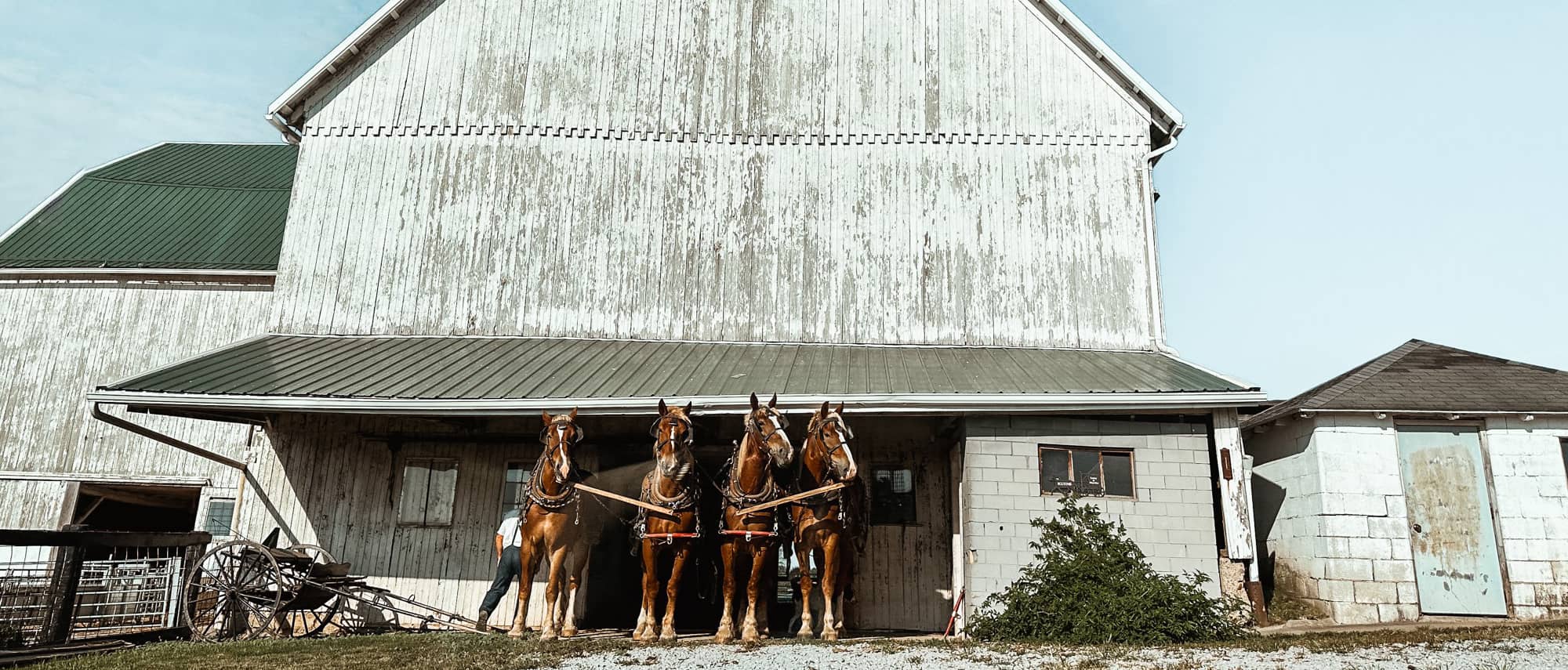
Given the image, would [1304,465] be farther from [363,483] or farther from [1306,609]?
[363,483]

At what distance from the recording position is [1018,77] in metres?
15.8

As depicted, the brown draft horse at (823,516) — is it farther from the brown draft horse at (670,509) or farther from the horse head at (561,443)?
the horse head at (561,443)

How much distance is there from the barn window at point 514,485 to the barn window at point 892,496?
14.2 ft

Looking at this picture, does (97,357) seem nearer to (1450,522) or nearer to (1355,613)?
(1355,613)

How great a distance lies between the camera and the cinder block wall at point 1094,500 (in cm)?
1112

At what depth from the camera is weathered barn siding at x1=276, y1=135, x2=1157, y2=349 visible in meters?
14.9

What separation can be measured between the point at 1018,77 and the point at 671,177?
5.40 metres

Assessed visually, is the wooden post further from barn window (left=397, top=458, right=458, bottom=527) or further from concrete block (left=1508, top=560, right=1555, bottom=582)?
concrete block (left=1508, top=560, right=1555, bottom=582)

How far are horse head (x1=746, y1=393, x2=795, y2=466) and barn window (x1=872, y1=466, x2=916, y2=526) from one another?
327 cm

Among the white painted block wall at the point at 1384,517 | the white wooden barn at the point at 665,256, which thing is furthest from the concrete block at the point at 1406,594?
the white wooden barn at the point at 665,256

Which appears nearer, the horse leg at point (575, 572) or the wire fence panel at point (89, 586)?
the wire fence panel at point (89, 586)

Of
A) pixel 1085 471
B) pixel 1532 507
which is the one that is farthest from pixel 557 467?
pixel 1532 507

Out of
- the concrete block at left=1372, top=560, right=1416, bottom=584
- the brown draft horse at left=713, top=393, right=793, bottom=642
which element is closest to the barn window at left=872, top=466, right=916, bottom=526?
the brown draft horse at left=713, top=393, right=793, bottom=642

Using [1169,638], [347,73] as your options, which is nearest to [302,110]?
[347,73]
